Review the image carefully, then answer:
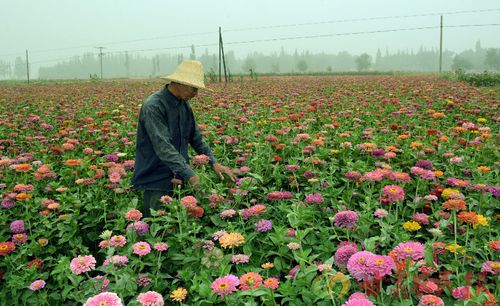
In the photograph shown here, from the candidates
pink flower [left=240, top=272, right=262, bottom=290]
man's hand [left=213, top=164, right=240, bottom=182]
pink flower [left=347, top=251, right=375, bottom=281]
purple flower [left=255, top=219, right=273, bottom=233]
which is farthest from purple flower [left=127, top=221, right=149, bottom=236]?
pink flower [left=347, top=251, right=375, bottom=281]

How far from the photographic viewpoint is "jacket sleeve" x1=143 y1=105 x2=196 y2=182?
9.66ft

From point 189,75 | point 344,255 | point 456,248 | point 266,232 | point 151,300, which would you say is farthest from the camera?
point 189,75

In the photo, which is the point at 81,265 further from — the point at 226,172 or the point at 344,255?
the point at 226,172

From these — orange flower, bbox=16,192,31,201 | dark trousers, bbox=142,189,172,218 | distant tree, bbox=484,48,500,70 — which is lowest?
dark trousers, bbox=142,189,172,218

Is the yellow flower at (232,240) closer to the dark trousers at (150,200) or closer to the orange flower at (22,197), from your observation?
the dark trousers at (150,200)

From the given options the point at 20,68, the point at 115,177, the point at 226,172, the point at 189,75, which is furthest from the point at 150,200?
the point at 20,68

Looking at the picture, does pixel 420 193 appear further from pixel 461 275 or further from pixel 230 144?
pixel 230 144

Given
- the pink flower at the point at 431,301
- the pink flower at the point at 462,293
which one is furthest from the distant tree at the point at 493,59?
the pink flower at the point at 431,301

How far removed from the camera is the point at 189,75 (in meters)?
3.18

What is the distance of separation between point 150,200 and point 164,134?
508 mm

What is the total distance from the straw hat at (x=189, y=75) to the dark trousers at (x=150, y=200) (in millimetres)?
841

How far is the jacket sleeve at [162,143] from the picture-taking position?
2.95 meters

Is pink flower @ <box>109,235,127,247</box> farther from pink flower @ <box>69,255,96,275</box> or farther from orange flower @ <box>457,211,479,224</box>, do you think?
orange flower @ <box>457,211,479,224</box>

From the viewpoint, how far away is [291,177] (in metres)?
3.41
